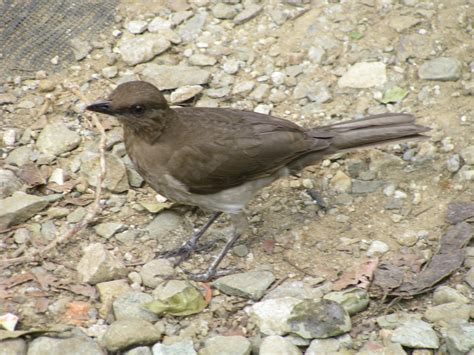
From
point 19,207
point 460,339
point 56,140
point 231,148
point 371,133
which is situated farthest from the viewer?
point 56,140

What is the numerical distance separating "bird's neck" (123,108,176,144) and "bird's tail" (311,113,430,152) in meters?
1.14

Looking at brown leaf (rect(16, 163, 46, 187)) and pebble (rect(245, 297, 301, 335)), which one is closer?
pebble (rect(245, 297, 301, 335))

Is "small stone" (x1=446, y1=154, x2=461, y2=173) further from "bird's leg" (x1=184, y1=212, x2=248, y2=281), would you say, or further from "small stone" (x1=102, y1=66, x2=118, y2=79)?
"small stone" (x1=102, y1=66, x2=118, y2=79)

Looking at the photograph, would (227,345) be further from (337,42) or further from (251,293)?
(337,42)

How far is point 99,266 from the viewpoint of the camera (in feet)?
20.5

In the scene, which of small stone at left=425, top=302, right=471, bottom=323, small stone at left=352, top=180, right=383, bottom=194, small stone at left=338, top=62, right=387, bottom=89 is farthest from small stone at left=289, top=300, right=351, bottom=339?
small stone at left=338, top=62, right=387, bottom=89

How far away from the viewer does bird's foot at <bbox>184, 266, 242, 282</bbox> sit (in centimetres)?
650

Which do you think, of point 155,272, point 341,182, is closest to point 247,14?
point 341,182

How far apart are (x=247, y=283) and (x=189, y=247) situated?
0.72 m

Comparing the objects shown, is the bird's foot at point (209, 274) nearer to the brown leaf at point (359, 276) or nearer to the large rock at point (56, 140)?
the brown leaf at point (359, 276)

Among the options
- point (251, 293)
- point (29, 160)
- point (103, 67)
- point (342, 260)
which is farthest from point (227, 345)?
point (103, 67)

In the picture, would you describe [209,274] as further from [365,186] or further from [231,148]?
[365,186]

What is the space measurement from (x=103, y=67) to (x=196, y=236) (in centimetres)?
217

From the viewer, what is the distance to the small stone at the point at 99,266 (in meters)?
6.26
